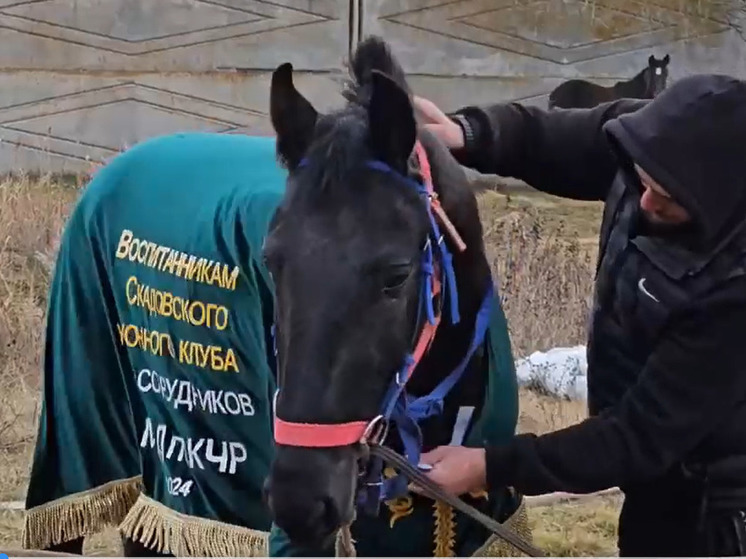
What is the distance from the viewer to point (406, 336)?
1.69 metres

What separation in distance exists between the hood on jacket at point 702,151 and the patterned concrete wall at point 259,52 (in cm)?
539

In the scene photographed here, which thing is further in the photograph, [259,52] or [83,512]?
[259,52]

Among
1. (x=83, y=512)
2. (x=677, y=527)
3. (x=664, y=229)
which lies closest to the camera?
(x=664, y=229)

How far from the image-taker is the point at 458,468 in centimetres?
192

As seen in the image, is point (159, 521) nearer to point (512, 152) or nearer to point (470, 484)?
point (470, 484)

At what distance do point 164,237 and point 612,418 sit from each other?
3.02 ft

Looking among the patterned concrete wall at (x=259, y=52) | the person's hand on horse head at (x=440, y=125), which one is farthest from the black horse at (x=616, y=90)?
the patterned concrete wall at (x=259, y=52)

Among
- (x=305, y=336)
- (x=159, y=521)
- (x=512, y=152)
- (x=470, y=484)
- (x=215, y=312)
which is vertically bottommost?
(x=159, y=521)

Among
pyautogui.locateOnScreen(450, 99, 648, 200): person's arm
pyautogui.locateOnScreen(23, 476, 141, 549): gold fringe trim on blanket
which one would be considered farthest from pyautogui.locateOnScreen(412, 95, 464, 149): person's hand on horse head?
pyautogui.locateOnScreen(23, 476, 141, 549): gold fringe trim on blanket

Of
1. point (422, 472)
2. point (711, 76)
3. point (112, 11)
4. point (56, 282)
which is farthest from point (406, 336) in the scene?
point (112, 11)

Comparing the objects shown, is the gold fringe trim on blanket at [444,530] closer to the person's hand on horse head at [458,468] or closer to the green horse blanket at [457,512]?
the green horse blanket at [457,512]

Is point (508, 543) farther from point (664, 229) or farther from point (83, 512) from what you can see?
point (83, 512)

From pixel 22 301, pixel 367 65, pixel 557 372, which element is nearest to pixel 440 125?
pixel 367 65

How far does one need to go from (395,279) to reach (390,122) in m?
0.23
